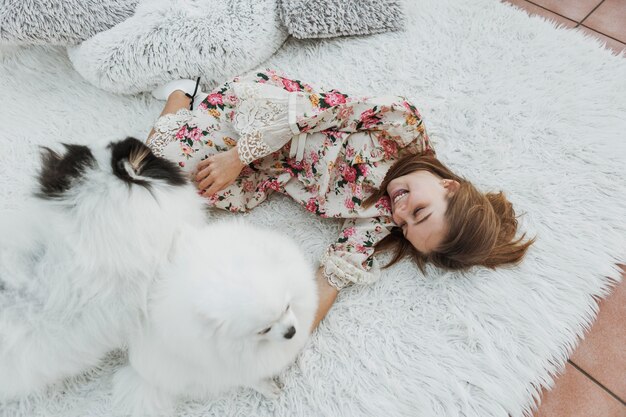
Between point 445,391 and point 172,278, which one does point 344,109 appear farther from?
point 445,391

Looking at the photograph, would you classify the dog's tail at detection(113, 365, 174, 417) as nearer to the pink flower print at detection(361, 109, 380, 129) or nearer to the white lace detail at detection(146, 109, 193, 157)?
the white lace detail at detection(146, 109, 193, 157)

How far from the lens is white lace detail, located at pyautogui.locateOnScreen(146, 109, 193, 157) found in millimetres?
1004

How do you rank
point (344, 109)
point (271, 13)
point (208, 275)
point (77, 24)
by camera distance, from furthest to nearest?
point (271, 13), point (77, 24), point (344, 109), point (208, 275)

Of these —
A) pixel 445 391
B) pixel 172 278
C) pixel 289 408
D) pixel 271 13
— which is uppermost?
pixel 271 13

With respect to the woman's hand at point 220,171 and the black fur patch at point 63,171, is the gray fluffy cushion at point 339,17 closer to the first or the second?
the woman's hand at point 220,171

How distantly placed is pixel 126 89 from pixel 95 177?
63cm

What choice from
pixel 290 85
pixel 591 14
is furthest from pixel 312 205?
pixel 591 14

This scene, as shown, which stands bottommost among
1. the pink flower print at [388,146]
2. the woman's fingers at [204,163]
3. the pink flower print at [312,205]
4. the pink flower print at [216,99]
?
the pink flower print at [312,205]

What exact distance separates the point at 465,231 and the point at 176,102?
83 cm

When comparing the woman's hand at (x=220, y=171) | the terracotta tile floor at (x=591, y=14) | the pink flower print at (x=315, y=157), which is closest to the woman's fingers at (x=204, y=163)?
the woman's hand at (x=220, y=171)

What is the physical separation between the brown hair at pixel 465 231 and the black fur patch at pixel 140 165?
46cm

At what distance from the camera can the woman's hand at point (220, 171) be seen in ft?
3.16

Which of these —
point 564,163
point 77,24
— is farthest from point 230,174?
point 564,163

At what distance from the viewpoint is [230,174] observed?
3.17ft
